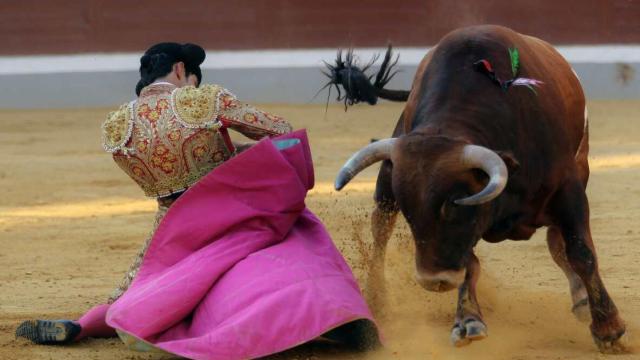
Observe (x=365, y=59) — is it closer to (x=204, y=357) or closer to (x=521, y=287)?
(x=521, y=287)

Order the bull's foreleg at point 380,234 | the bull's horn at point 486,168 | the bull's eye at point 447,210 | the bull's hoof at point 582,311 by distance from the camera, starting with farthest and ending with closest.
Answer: the bull's foreleg at point 380,234, the bull's hoof at point 582,311, the bull's eye at point 447,210, the bull's horn at point 486,168

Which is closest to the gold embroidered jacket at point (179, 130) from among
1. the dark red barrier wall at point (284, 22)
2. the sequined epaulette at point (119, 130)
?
the sequined epaulette at point (119, 130)

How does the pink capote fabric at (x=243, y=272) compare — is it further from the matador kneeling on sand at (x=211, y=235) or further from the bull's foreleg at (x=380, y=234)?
the bull's foreleg at (x=380, y=234)

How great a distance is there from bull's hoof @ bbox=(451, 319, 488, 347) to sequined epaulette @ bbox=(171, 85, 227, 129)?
0.94 m

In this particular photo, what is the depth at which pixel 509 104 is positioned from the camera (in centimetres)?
365

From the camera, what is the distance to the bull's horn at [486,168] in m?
3.16

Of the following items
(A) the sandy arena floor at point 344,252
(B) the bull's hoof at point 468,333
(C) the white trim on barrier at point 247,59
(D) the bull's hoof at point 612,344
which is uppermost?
(B) the bull's hoof at point 468,333

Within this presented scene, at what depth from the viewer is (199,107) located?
143 inches

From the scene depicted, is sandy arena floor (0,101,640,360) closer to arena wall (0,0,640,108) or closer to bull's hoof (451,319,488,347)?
bull's hoof (451,319,488,347)

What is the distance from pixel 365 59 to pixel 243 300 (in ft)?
27.7

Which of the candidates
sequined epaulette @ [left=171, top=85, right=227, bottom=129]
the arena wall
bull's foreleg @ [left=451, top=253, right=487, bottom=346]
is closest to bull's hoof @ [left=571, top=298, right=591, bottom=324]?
bull's foreleg @ [left=451, top=253, right=487, bottom=346]

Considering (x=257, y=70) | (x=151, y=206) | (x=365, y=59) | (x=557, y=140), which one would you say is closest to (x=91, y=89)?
(x=257, y=70)

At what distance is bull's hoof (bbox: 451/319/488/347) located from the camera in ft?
11.5

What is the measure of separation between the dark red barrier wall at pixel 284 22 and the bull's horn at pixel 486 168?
8613 millimetres
